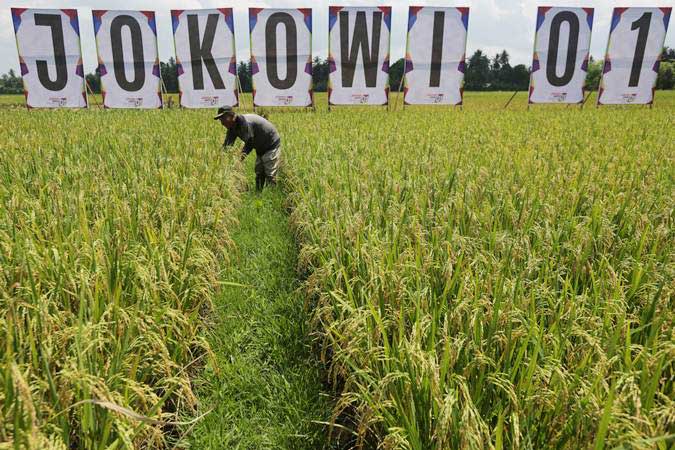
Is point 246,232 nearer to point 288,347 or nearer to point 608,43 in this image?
point 288,347

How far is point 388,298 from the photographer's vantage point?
205 cm

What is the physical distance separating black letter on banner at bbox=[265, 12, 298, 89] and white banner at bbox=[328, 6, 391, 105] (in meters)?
1.25

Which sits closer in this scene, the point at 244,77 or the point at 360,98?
the point at 360,98

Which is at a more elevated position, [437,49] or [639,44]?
[639,44]

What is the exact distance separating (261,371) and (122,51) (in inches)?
633

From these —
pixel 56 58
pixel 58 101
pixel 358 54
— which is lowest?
pixel 58 101

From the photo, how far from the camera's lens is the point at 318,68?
188 ft

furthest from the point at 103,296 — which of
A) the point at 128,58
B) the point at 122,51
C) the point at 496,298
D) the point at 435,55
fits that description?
the point at 122,51

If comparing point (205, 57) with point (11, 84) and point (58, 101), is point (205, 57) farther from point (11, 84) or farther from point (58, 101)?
point (11, 84)

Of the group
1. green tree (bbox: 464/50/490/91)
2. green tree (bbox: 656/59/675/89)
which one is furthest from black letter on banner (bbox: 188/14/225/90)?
green tree (bbox: 464/50/490/91)

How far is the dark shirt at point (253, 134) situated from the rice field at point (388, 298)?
0.52 meters

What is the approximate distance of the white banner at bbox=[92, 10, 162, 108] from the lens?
14617mm

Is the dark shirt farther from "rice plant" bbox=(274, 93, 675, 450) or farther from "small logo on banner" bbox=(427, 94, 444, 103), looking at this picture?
"small logo on banner" bbox=(427, 94, 444, 103)

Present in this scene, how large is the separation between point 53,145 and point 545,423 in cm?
666
